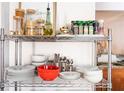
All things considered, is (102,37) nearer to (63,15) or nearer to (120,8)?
(63,15)

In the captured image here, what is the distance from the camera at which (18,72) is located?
1429 mm

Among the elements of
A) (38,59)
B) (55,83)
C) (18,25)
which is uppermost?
(18,25)

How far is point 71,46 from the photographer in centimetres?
171

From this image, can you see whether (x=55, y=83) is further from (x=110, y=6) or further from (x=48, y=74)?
(x=110, y=6)

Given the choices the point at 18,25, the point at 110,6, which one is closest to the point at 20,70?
the point at 18,25

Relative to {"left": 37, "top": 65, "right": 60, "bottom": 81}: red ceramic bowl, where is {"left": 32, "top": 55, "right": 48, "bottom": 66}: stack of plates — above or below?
above

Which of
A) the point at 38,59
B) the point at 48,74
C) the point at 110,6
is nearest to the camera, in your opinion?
the point at 48,74

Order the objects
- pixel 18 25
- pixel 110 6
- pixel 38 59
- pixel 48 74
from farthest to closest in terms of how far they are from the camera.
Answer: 1. pixel 110 6
2. pixel 38 59
3. pixel 18 25
4. pixel 48 74

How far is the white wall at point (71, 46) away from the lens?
1693 mm

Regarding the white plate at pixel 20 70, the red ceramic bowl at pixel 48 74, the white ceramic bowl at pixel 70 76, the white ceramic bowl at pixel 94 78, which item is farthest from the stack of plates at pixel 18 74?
the white ceramic bowl at pixel 94 78

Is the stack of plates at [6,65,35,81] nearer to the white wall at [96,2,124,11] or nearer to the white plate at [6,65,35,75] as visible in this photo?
the white plate at [6,65,35,75]

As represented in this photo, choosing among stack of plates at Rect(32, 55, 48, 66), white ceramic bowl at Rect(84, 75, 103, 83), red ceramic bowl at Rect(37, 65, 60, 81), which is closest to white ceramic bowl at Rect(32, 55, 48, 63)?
stack of plates at Rect(32, 55, 48, 66)

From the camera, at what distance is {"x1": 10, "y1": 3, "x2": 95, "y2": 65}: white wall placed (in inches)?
66.7

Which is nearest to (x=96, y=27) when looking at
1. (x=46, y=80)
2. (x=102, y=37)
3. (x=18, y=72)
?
(x=102, y=37)
